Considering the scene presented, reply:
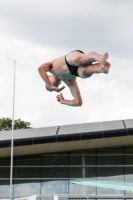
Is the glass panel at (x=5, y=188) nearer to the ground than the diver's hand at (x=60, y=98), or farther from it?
nearer to the ground

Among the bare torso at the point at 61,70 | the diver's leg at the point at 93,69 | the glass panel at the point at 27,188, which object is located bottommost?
the glass panel at the point at 27,188

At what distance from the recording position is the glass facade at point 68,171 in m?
23.8

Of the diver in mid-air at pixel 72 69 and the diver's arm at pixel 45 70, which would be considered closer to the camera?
the diver in mid-air at pixel 72 69

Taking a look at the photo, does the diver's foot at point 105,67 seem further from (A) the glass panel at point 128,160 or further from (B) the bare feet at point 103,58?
(A) the glass panel at point 128,160

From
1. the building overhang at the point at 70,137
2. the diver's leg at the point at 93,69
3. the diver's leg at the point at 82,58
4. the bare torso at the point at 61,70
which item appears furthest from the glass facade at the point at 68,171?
the diver's leg at the point at 82,58

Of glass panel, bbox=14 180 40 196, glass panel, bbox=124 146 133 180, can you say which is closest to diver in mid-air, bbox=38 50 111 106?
glass panel, bbox=124 146 133 180

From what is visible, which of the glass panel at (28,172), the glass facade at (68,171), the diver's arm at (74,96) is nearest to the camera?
the diver's arm at (74,96)

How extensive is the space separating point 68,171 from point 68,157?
2.46 feet

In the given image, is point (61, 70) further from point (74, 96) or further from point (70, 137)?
point (70, 137)

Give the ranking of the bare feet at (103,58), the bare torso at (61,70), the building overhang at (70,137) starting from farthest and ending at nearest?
the building overhang at (70,137)
the bare torso at (61,70)
the bare feet at (103,58)

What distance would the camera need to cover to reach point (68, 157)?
24.6 meters

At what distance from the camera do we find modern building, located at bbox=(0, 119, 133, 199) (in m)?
23.3

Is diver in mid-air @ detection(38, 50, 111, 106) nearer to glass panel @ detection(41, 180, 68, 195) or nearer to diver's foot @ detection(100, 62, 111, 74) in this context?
diver's foot @ detection(100, 62, 111, 74)

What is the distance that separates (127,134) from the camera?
75.2 feet
